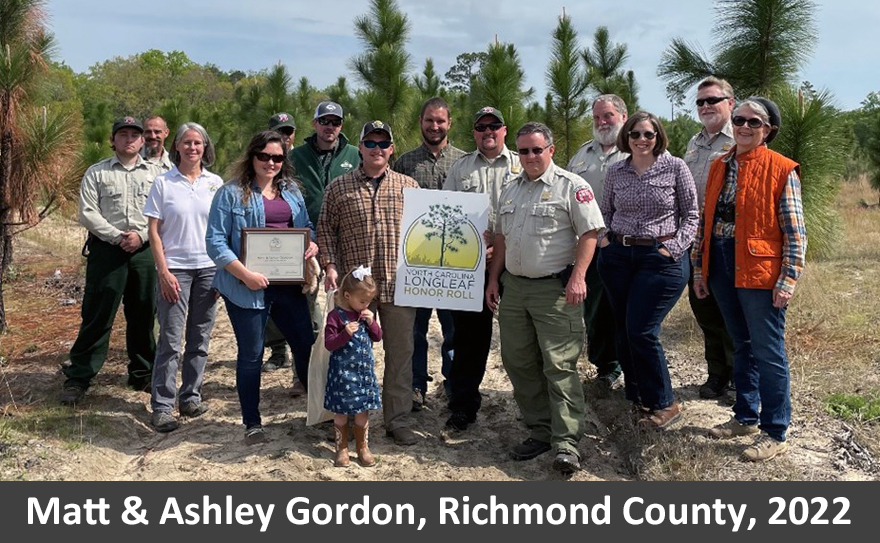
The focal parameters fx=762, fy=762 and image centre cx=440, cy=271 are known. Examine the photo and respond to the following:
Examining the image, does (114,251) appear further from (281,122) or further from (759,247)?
(759,247)

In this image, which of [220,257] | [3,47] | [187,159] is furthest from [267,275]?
[3,47]

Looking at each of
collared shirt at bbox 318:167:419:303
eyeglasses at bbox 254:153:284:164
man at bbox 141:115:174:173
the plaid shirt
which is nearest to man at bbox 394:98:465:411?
collared shirt at bbox 318:167:419:303

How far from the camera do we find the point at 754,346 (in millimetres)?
4070

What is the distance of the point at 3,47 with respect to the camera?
7.02m

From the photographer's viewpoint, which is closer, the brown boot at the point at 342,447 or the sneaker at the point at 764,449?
the sneaker at the point at 764,449

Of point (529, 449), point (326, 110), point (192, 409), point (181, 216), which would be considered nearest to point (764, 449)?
point (529, 449)

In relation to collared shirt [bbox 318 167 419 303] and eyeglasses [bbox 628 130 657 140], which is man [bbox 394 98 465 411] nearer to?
collared shirt [bbox 318 167 419 303]

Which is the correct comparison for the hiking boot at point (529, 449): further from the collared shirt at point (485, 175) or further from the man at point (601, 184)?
the collared shirt at point (485, 175)

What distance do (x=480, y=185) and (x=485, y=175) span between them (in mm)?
70

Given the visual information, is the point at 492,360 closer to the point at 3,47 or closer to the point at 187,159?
the point at 187,159

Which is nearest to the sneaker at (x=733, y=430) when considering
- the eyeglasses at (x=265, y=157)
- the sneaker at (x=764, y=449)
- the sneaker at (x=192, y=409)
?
the sneaker at (x=764, y=449)

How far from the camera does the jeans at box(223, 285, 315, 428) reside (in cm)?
445

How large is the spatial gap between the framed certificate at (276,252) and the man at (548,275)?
116cm

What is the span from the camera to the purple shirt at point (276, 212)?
4445 mm
